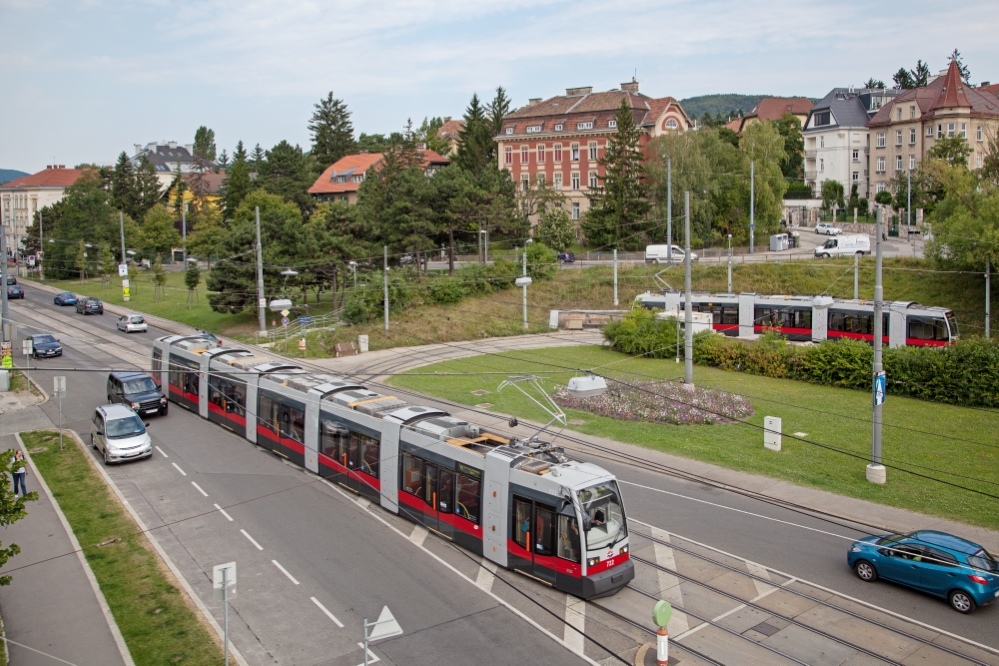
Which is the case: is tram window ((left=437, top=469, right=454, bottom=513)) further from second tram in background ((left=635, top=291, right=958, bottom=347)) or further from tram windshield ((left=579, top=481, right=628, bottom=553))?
second tram in background ((left=635, top=291, right=958, bottom=347))

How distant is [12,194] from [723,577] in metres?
152

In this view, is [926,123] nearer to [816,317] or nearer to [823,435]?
[816,317]

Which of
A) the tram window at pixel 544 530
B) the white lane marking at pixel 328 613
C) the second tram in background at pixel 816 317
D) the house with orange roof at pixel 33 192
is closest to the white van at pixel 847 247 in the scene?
the second tram in background at pixel 816 317

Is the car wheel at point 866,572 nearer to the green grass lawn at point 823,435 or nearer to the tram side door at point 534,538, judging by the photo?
the green grass lawn at point 823,435

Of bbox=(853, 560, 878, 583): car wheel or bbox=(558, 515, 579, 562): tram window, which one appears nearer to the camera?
bbox=(558, 515, 579, 562): tram window

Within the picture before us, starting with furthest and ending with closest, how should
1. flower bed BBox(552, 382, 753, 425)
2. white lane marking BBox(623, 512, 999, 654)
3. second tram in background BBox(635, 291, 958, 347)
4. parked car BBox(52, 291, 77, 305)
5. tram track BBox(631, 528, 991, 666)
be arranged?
parked car BBox(52, 291, 77, 305) → second tram in background BBox(635, 291, 958, 347) → flower bed BBox(552, 382, 753, 425) → white lane marking BBox(623, 512, 999, 654) → tram track BBox(631, 528, 991, 666)

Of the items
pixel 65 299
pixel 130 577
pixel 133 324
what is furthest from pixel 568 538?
pixel 65 299

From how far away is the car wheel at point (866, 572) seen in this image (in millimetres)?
15898

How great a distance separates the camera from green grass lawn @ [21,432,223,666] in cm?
1327

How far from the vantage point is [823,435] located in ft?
87.1

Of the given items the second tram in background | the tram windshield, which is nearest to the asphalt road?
the tram windshield

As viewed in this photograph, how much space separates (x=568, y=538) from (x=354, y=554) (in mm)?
5187

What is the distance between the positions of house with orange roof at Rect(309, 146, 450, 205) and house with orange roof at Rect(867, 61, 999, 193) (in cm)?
4845

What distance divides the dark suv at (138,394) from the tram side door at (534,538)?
61.1 feet
